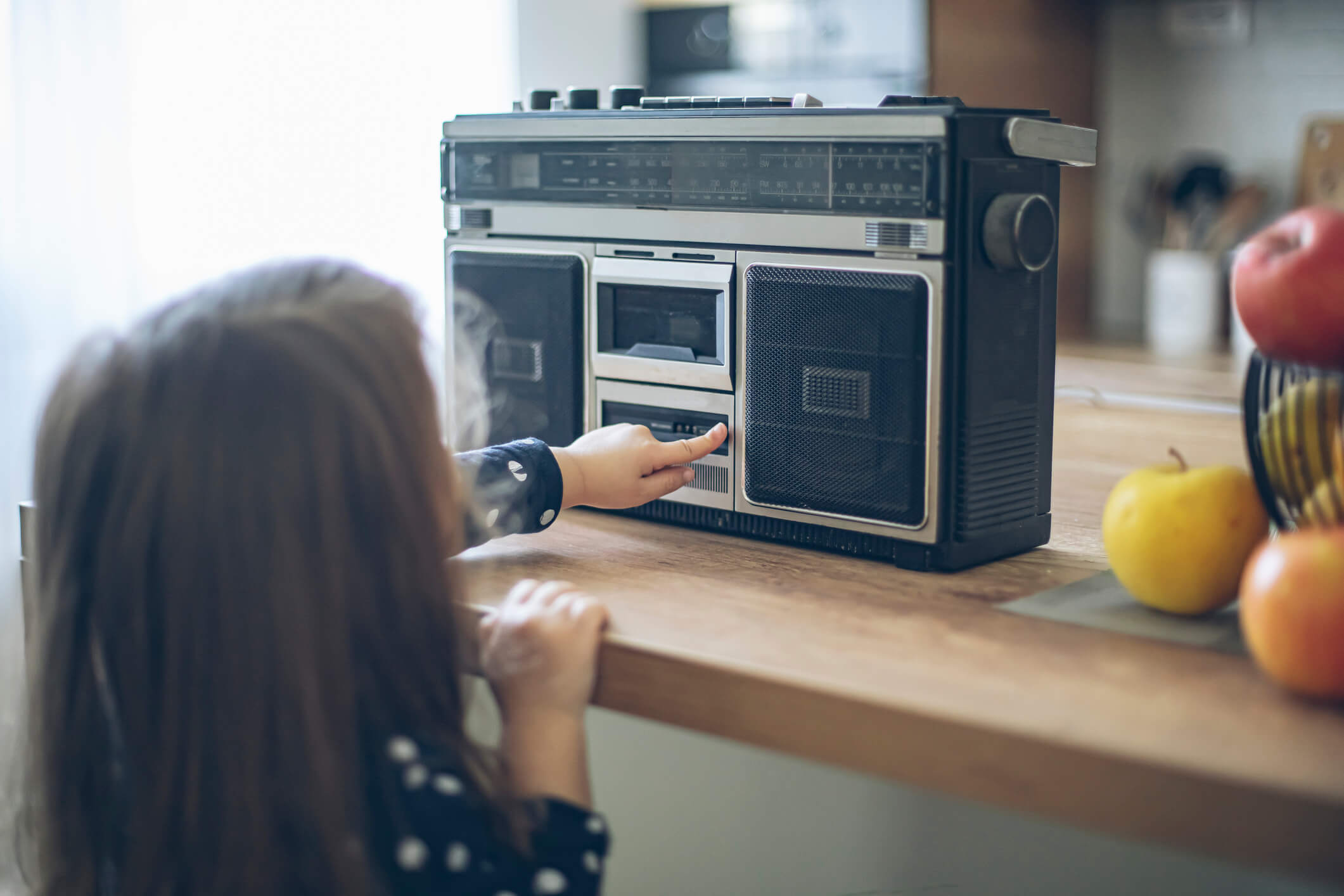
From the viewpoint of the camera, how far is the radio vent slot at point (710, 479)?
96 cm

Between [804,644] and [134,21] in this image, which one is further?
[134,21]

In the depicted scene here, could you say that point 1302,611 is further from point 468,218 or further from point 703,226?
point 468,218

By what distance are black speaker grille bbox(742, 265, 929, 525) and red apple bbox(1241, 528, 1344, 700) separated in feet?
0.86

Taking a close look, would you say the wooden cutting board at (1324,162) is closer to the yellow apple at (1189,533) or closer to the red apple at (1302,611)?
the yellow apple at (1189,533)

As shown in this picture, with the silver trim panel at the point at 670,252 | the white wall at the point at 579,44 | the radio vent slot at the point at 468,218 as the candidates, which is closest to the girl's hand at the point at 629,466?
the silver trim panel at the point at 670,252

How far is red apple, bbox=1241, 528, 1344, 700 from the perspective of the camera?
58 centimetres

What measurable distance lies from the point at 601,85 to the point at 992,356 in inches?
78.9

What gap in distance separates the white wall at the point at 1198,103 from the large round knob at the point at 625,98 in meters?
1.81

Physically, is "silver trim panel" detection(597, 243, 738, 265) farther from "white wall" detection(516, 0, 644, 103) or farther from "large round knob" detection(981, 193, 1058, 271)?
"white wall" detection(516, 0, 644, 103)

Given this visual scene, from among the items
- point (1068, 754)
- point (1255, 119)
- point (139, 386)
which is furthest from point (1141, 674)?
point (1255, 119)

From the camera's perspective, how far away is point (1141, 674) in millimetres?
655

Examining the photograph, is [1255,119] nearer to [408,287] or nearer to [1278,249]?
[1278,249]

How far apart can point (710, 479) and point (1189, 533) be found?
364 mm

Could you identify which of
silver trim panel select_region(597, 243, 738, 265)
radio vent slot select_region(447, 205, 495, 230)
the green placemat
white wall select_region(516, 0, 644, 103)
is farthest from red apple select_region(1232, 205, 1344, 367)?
white wall select_region(516, 0, 644, 103)
